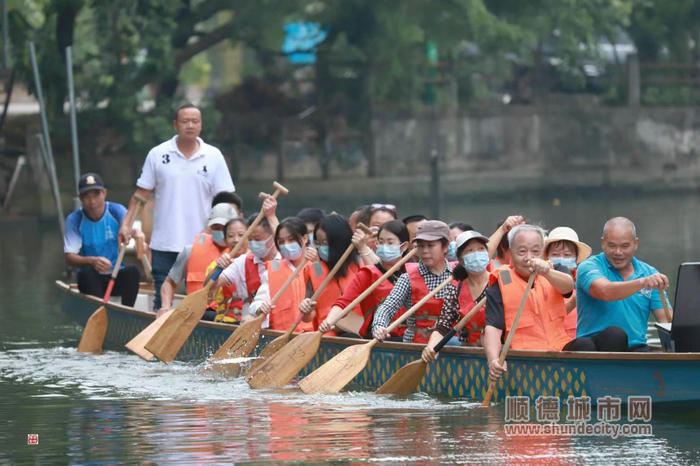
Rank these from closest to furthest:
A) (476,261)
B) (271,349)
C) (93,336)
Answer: (476,261) < (271,349) < (93,336)

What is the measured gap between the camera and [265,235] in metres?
10.9

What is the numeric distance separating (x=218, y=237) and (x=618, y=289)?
4.02 meters

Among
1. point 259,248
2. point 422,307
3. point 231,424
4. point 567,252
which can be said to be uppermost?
point 259,248

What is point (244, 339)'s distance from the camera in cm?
1034

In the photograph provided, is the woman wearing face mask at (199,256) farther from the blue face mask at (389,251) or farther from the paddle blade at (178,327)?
the blue face mask at (389,251)

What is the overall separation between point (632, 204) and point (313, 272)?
19427 mm

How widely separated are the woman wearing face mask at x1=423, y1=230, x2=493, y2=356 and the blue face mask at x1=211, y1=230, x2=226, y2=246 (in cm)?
278

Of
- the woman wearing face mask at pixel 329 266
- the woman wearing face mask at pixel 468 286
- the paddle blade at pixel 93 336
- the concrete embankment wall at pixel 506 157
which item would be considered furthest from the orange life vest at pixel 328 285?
the concrete embankment wall at pixel 506 157

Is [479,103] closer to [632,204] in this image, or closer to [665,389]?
[632,204]

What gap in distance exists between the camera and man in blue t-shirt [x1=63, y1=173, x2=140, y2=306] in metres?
12.2

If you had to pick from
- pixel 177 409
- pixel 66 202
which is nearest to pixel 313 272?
pixel 177 409

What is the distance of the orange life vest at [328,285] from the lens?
33.9 ft

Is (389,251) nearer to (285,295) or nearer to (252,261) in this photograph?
(285,295)

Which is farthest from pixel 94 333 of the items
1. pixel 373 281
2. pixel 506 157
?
pixel 506 157
